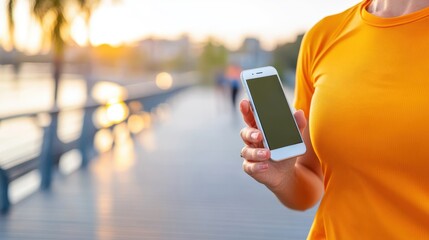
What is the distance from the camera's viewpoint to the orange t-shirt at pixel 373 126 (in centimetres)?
111

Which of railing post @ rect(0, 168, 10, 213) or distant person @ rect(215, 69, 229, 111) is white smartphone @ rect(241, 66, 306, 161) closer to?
railing post @ rect(0, 168, 10, 213)

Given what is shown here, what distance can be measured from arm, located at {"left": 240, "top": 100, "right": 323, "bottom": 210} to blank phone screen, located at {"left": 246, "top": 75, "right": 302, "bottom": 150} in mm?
23

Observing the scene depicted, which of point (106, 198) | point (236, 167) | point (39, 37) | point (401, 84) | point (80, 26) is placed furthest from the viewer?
point (80, 26)

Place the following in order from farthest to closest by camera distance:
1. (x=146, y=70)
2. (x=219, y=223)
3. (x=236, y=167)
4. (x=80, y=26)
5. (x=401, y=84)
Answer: (x=146, y=70), (x=80, y=26), (x=236, y=167), (x=219, y=223), (x=401, y=84)

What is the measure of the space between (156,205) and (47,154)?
138 centimetres

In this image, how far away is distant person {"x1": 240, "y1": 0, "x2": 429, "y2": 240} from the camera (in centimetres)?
111

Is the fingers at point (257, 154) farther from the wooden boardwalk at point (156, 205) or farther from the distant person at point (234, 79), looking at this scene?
the distant person at point (234, 79)

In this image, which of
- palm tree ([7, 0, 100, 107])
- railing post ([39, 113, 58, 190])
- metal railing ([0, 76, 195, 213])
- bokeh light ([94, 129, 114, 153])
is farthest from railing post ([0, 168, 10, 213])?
bokeh light ([94, 129, 114, 153])

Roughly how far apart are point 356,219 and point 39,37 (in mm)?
9316

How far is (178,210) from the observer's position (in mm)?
6023

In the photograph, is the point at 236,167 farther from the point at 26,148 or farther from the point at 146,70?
the point at 146,70

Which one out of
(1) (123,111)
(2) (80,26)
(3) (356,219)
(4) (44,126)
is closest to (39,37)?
(2) (80,26)

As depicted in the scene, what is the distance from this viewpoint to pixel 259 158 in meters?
1.26

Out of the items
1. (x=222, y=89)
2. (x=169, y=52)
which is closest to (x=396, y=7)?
(x=222, y=89)
